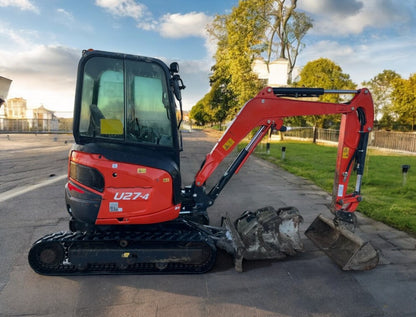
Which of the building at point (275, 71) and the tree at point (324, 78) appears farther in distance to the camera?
the tree at point (324, 78)

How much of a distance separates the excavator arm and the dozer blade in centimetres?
34

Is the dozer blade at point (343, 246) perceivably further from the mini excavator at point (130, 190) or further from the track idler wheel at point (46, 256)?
the track idler wheel at point (46, 256)

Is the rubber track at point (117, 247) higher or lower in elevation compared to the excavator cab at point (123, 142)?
lower

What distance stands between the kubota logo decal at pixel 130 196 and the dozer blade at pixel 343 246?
9.99 ft

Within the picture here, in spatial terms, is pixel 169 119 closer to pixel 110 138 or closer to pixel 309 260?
pixel 110 138

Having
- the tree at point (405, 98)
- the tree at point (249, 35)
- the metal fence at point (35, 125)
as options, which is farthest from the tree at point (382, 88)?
the metal fence at point (35, 125)

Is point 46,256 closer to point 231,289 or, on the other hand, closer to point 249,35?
point 231,289

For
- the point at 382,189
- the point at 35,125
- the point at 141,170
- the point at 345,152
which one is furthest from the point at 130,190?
the point at 35,125

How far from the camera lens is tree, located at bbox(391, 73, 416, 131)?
1014 inches

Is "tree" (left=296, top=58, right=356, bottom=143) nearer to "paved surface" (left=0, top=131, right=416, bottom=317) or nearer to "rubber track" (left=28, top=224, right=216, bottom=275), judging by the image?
"paved surface" (left=0, top=131, right=416, bottom=317)

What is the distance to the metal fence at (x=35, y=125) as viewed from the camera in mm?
34906

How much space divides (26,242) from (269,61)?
23158mm

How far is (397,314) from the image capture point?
3256mm

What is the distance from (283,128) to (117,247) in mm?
3160
